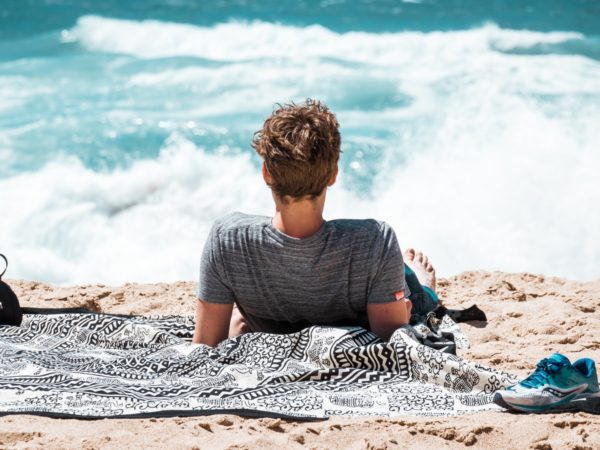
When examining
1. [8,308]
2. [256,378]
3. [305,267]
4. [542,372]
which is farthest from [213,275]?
[542,372]

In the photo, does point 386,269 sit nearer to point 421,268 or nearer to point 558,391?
point 558,391

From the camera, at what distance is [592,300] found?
15.4 ft

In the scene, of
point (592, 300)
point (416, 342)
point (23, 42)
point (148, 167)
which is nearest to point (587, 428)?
point (416, 342)

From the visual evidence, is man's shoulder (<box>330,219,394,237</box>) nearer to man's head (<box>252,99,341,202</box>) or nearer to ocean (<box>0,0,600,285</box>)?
man's head (<box>252,99,341,202</box>)

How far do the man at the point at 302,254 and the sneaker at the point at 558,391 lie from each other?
750 mm

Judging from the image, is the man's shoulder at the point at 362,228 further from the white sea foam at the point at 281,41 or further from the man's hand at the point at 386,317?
the white sea foam at the point at 281,41

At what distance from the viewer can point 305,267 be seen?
3377 millimetres

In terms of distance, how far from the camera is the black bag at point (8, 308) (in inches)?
159

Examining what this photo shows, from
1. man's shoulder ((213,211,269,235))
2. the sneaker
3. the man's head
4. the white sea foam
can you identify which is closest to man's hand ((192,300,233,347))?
man's shoulder ((213,211,269,235))

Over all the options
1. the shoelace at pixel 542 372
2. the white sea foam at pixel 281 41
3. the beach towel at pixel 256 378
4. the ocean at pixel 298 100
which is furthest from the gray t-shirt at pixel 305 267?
the white sea foam at pixel 281 41

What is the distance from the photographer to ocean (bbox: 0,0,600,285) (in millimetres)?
7965

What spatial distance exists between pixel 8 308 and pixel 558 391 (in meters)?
2.45

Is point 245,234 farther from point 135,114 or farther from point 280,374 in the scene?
point 135,114

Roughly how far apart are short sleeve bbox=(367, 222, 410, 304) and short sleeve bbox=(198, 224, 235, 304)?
56 cm
